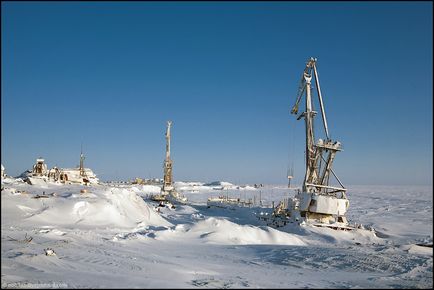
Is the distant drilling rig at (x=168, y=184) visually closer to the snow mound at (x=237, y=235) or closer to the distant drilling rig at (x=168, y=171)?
the distant drilling rig at (x=168, y=171)

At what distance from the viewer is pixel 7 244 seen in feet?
40.9

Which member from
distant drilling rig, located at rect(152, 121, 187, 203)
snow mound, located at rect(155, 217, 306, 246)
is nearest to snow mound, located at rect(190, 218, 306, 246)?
snow mound, located at rect(155, 217, 306, 246)

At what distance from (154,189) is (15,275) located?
247 ft

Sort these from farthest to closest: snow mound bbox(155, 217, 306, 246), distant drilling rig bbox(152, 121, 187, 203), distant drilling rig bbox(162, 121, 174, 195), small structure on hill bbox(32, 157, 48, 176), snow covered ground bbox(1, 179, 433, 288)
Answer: distant drilling rig bbox(162, 121, 174, 195)
distant drilling rig bbox(152, 121, 187, 203)
small structure on hill bbox(32, 157, 48, 176)
snow mound bbox(155, 217, 306, 246)
snow covered ground bbox(1, 179, 433, 288)

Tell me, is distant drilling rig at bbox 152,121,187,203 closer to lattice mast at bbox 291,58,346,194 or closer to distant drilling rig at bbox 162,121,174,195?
distant drilling rig at bbox 162,121,174,195

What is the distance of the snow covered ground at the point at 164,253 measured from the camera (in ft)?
32.6

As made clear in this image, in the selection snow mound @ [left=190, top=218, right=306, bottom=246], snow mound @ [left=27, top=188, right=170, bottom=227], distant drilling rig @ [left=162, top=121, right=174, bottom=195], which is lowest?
snow mound @ [left=190, top=218, right=306, bottom=246]

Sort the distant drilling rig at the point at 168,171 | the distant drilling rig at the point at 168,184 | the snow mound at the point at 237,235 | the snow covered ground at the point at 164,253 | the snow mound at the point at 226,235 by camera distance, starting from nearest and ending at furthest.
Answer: the snow covered ground at the point at 164,253 < the snow mound at the point at 226,235 < the snow mound at the point at 237,235 < the distant drilling rig at the point at 168,184 < the distant drilling rig at the point at 168,171

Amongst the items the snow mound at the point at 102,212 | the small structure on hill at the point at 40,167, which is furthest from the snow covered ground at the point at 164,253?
the small structure on hill at the point at 40,167

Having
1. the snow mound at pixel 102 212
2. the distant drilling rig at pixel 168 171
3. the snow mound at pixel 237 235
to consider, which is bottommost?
the snow mound at pixel 237 235

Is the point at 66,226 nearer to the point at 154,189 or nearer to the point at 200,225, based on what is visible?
the point at 200,225

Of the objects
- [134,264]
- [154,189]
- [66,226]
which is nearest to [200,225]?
[66,226]

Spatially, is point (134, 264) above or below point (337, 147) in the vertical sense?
below

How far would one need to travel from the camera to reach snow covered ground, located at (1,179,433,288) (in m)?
9.94
